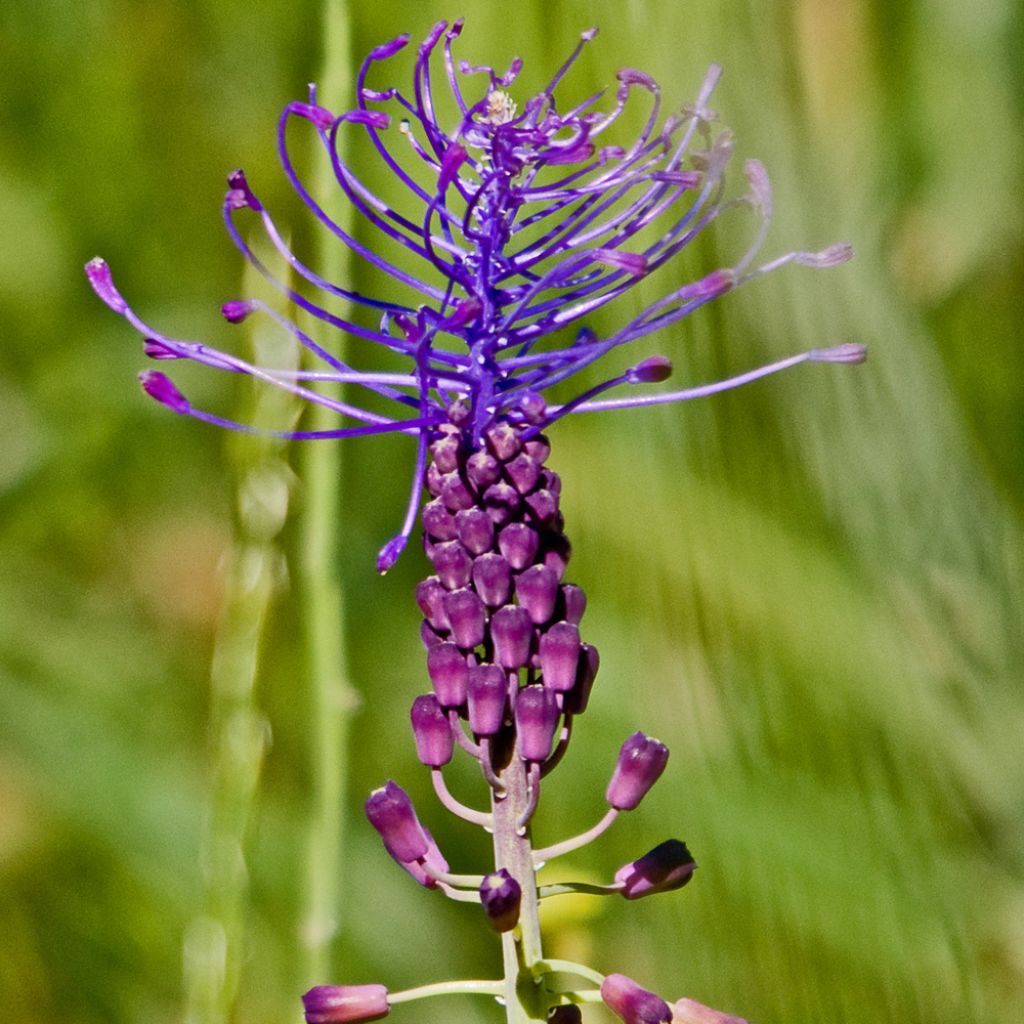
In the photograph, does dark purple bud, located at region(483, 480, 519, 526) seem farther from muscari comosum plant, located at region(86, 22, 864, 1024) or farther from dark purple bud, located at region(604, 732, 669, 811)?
dark purple bud, located at region(604, 732, 669, 811)

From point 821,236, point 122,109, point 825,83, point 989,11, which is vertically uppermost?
point 122,109

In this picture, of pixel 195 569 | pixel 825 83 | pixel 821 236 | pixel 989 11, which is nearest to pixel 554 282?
pixel 821 236

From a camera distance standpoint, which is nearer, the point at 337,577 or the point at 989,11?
the point at 337,577

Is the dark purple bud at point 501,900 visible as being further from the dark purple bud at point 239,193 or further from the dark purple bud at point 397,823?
the dark purple bud at point 239,193

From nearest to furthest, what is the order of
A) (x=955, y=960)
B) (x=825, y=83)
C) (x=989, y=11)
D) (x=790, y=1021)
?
(x=790, y=1021) → (x=955, y=960) → (x=825, y=83) → (x=989, y=11)

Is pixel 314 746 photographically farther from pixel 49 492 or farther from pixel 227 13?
pixel 227 13

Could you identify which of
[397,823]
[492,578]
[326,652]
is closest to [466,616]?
[492,578]
